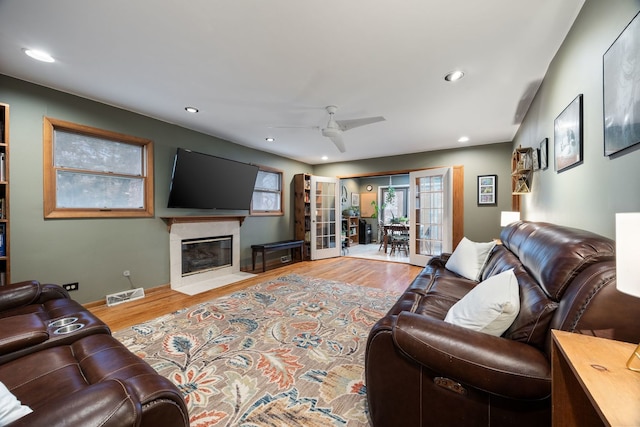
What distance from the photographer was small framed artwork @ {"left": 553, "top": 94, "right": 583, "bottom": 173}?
5.28 ft

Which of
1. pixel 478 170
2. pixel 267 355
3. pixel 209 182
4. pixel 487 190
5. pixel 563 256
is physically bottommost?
pixel 267 355

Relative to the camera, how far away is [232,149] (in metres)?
4.64

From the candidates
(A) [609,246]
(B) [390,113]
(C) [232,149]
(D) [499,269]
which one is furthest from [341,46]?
(C) [232,149]

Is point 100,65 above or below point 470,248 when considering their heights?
above

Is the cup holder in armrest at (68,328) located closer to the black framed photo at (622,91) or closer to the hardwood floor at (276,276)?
the hardwood floor at (276,276)

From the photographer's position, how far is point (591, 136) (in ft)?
4.87

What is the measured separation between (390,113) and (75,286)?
14.2ft

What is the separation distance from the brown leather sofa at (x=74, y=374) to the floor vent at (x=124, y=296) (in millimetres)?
1563

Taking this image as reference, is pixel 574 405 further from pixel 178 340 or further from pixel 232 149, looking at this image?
pixel 232 149

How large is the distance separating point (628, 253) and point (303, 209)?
538cm

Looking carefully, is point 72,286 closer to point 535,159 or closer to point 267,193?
point 267,193

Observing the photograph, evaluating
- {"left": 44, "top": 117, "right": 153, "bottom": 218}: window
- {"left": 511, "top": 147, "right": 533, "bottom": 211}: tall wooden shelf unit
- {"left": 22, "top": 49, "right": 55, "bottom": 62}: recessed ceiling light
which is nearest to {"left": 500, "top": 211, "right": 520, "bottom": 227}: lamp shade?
{"left": 511, "top": 147, "right": 533, "bottom": 211}: tall wooden shelf unit

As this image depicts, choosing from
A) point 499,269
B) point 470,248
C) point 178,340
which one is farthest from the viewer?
point 470,248

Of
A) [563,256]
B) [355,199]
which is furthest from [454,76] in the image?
[355,199]
